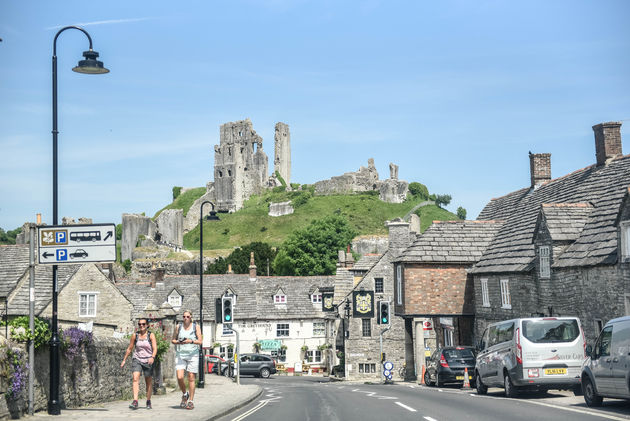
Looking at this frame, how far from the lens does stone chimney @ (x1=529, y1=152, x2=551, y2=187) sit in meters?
39.4

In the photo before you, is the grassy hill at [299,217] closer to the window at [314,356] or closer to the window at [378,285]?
the window at [314,356]

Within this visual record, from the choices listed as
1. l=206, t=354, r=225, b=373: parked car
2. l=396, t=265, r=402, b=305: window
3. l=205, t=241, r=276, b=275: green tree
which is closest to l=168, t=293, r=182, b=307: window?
l=206, t=354, r=225, b=373: parked car

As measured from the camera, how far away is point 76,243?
1466cm

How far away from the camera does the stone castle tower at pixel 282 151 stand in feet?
578

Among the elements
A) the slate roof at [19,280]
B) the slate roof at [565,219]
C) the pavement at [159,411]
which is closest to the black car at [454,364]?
the slate roof at [565,219]

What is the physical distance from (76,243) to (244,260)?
93.7 m

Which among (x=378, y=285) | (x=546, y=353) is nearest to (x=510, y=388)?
(x=546, y=353)

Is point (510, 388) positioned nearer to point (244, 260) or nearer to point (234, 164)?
point (244, 260)

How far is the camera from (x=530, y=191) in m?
39.7

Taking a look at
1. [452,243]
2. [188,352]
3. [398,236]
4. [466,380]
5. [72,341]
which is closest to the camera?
[72,341]

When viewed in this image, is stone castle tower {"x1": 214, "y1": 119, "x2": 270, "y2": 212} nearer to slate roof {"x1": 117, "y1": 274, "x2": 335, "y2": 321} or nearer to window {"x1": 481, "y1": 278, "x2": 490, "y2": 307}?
slate roof {"x1": 117, "y1": 274, "x2": 335, "y2": 321}

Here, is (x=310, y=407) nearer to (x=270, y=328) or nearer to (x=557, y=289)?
(x=557, y=289)

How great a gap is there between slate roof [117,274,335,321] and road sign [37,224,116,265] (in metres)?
52.3

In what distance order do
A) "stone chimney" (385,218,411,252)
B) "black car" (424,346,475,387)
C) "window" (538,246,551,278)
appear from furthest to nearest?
1. "stone chimney" (385,218,411,252)
2. "window" (538,246,551,278)
3. "black car" (424,346,475,387)
